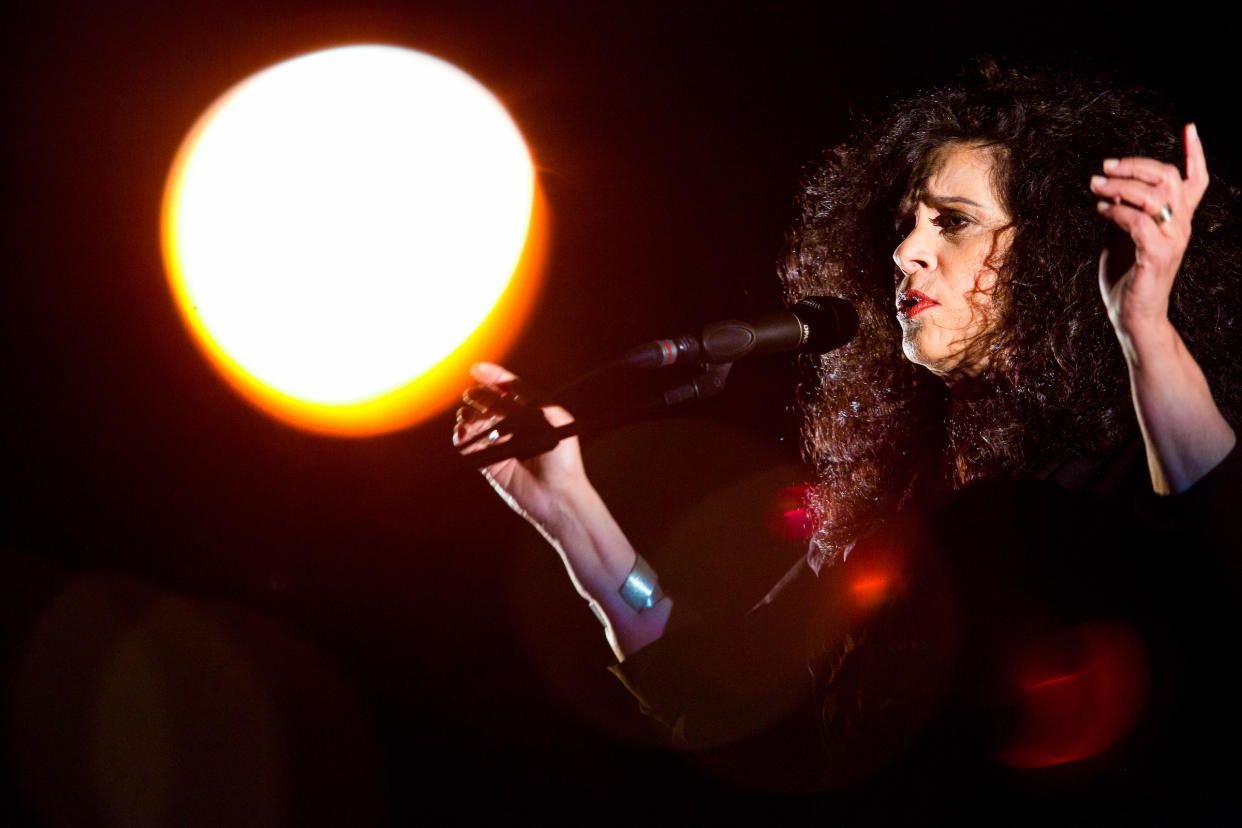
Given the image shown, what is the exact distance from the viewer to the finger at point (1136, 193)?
100 cm

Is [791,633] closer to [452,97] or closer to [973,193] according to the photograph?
[973,193]

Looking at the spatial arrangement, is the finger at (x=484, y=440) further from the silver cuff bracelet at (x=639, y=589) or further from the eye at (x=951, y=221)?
the eye at (x=951, y=221)

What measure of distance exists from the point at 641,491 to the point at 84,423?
1485mm

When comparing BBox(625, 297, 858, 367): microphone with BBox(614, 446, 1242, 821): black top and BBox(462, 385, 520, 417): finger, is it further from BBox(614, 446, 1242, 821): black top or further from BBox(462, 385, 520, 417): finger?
BBox(614, 446, 1242, 821): black top

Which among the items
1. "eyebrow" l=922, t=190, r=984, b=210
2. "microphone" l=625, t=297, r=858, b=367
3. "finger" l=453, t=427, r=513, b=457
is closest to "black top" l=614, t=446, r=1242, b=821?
"microphone" l=625, t=297, r=858, b=367

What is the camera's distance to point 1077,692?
4.18 ft

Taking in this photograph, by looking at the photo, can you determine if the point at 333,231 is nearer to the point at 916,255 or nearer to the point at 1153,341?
the point at 916,255

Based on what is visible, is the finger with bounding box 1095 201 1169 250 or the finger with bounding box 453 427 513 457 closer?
the finger with bounding box 1095 201 1169 250

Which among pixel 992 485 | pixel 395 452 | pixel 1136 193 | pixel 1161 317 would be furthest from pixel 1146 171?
pixel 395 452

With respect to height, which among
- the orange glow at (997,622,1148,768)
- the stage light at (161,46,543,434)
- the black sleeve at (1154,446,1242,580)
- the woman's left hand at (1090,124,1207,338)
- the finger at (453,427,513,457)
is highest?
the stage light at (161,46,543,434)

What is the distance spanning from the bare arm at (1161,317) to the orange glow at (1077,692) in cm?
32

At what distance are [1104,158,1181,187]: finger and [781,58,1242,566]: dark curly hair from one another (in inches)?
21.1

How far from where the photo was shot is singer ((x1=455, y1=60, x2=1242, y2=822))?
3.84ft

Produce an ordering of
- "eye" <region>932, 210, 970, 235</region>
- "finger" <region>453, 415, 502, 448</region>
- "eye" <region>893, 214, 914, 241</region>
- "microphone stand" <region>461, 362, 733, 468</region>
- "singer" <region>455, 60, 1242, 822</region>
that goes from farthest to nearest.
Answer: "eye" <region>893, 214, 914, 241</region>
"eye" <region>932, 210, 970, 235</region>
"finger" <region>453, 415, 502, 448</region>
"microphone stand" <region>461, 362, 733, 468</region>
"singer" <region>455, 60, 1242, 822</region>
